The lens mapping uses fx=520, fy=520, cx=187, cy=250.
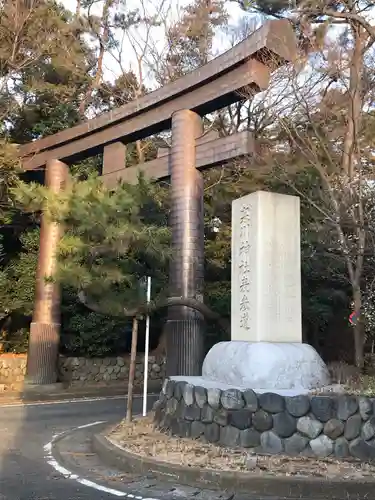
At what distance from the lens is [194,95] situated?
1248 cm

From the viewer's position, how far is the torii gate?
37.4 feet

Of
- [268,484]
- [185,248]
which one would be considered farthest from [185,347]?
[268,484]

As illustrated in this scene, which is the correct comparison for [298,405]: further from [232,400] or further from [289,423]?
[232,400]

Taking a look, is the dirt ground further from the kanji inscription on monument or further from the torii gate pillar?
the torii gate pillar

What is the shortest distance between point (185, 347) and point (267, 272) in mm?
4758

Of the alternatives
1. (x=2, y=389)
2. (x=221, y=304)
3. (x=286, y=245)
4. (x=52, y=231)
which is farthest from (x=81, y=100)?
(x=286, y=245)

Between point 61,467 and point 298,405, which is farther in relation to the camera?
point 61,467

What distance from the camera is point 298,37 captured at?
12219 mm

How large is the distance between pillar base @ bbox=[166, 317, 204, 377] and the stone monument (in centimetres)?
362

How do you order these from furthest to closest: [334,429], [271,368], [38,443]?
[38,443] → [271,368] → [334,429]

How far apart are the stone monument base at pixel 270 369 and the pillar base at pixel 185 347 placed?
405cm

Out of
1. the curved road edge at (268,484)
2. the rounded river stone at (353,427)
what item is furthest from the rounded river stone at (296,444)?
the curved road edge at (268,484)

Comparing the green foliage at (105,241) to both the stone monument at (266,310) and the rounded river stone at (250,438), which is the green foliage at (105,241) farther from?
the rounded river stone at (250,438)

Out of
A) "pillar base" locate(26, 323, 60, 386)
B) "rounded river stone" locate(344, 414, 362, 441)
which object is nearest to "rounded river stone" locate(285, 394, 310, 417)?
"rounded river stone" locate(344, 414, 362, 441)
